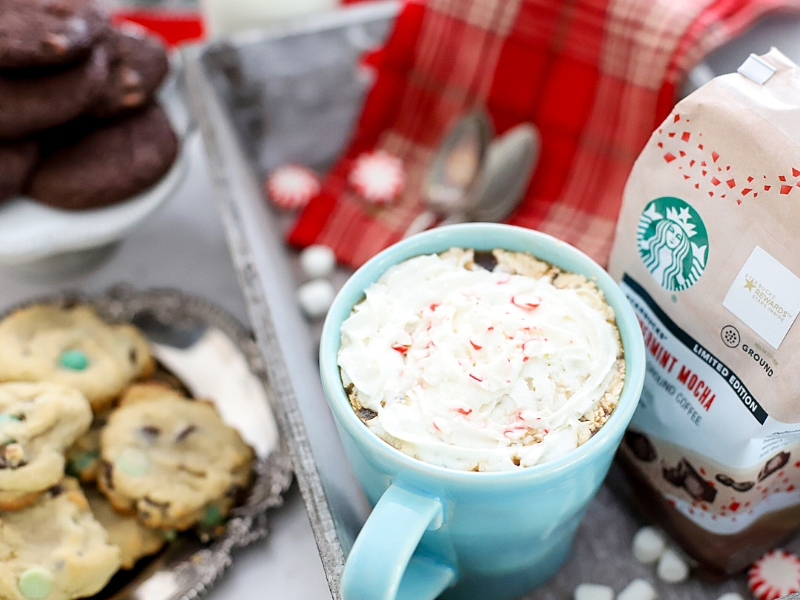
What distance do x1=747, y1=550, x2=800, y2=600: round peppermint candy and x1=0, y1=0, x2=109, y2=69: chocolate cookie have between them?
0.71 metres

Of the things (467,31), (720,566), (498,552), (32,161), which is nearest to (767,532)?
(720,566)

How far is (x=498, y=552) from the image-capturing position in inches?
19.3

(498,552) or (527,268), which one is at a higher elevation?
(527,268)

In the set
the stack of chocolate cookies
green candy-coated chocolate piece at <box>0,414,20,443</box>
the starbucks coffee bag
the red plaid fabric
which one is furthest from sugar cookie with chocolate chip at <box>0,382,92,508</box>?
the starbucks coffee bag

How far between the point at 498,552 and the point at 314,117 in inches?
25.1

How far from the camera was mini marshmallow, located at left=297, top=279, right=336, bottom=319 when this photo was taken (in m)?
0.76

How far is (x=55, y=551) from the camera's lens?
53 cm

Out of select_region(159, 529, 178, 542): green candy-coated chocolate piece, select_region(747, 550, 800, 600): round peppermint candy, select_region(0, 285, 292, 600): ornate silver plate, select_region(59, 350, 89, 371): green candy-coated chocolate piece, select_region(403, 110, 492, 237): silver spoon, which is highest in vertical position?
select_region(403, 110, 492, 237): silver spoon

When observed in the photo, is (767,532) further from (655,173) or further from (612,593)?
(655,173)

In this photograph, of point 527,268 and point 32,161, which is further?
point 32,161

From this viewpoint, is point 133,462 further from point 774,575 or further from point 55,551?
point 774,575

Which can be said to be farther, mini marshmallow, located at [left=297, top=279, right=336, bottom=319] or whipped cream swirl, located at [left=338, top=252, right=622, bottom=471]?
mini marshmallow, located at [left=297, top=279, right=336, bottom=319]

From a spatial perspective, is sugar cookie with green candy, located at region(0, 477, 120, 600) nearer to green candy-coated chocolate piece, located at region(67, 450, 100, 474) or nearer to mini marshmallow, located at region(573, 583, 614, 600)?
green candy-coated chocolate piece, located at region(67, 450, 100, 474)

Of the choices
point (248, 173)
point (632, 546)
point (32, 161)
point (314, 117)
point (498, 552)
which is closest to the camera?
point (498, 552)
